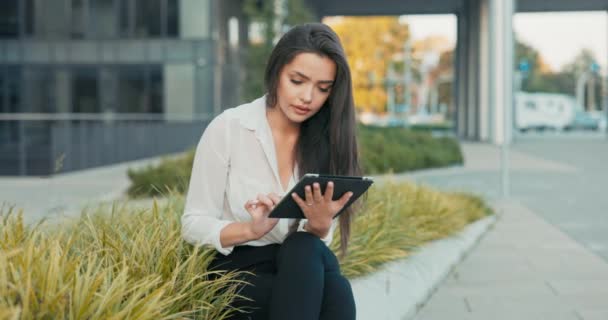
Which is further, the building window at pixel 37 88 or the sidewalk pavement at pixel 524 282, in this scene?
the building window at pixel 37 88

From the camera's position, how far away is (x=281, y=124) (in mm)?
3334

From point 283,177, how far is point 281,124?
0.20m

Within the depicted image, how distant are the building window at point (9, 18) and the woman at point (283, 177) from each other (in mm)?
24959

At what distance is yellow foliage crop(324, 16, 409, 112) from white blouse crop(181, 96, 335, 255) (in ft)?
122

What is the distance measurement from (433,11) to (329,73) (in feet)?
117

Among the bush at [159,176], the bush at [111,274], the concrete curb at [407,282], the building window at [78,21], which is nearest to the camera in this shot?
the bush at [111,274]

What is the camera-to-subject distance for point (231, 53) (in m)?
29.2

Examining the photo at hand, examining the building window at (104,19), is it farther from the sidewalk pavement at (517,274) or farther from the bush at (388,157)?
the sidewalk pavement at (517,274)

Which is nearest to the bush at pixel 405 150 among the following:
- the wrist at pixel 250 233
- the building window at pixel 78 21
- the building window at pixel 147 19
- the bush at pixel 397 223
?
the bush at pixel 397 223

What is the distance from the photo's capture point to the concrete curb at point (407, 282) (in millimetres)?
4523

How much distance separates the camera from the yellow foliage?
4059 cm

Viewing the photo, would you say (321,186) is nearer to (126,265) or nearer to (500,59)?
(126,265)

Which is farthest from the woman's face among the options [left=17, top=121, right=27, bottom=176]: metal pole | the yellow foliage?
the yellow foliage

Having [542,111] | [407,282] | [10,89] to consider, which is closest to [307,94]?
[407,282]
